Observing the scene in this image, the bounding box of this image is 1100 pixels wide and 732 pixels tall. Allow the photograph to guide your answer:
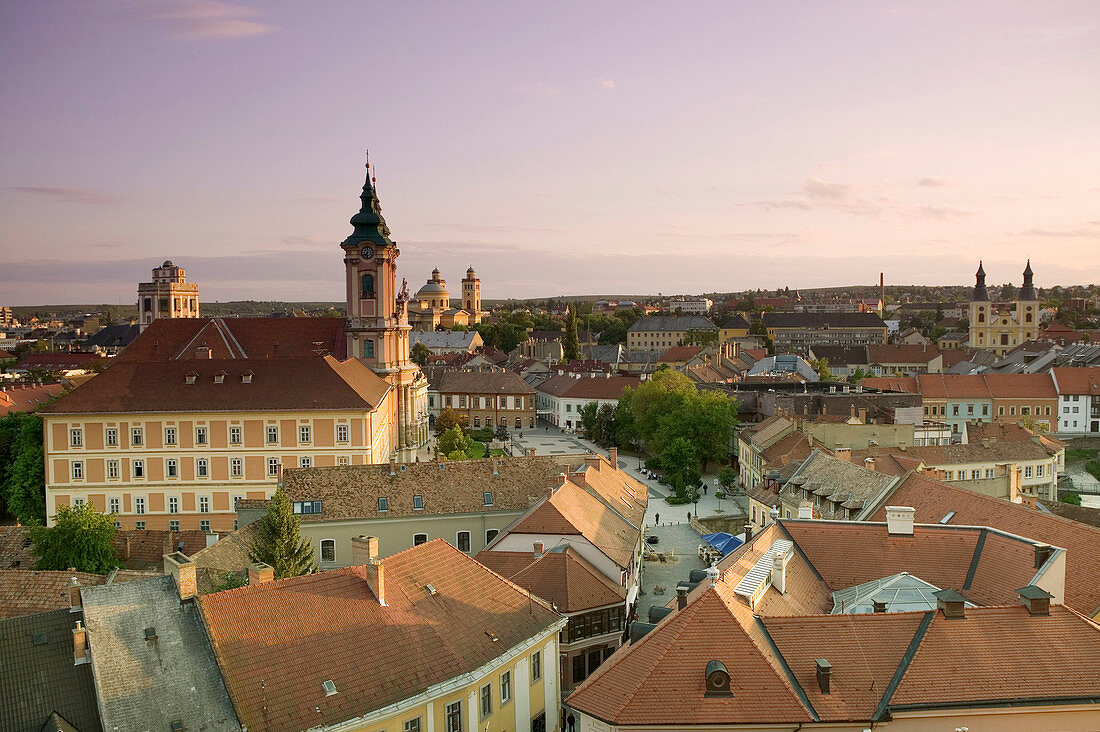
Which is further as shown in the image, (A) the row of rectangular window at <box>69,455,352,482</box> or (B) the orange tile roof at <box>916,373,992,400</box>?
(B) the orange tile roof at <box>916,373,992,400</box>

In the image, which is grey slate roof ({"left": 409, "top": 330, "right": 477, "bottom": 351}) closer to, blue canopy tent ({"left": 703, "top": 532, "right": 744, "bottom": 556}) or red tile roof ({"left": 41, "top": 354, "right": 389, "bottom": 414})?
red tile roof ({"left": 41, "top": 354, "right": 389, "bottom": 414})

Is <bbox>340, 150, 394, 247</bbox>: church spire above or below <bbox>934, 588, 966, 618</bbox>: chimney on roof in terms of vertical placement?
above

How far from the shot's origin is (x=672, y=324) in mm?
176875

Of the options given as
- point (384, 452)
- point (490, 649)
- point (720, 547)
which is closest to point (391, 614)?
point (490, 649)

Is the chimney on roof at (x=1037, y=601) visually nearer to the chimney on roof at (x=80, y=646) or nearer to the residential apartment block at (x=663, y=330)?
the chimney on roof at (x=80, y=646)

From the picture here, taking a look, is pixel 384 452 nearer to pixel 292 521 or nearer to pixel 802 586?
pixel 292 521

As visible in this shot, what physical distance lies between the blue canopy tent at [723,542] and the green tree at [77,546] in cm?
2471

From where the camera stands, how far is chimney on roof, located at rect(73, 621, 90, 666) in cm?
1819

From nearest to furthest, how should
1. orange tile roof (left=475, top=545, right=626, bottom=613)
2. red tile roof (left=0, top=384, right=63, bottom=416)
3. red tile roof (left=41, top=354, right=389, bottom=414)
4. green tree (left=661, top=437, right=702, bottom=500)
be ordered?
orange tile roof (left=475, top=545, right=626, bottom=613) < red tile roof (left=41, top=354, right=389, bottom=414) < green tree (left=661, top=437, right=702, bottom=500) < red tile roof (left=0, top=384, right=63, bottom=416)

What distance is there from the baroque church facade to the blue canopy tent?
119m

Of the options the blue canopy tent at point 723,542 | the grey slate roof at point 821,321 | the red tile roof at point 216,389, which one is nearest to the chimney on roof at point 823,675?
the blue canopy tent at point 723,542

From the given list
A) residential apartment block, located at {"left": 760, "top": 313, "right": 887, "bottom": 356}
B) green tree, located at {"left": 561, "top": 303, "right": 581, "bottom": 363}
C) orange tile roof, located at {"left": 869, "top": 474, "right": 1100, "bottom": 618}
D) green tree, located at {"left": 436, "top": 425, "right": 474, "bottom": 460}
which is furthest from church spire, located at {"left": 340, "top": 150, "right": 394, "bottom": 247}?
residential apartment block, located at {"left": 760, "top": 313, "right": 887, "bottom": 356}

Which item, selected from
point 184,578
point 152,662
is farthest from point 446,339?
point 152,662

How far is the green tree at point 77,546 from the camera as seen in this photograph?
34.0 meters
